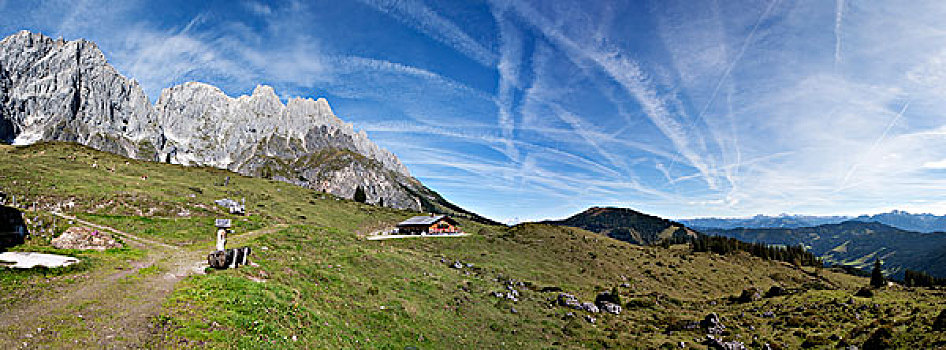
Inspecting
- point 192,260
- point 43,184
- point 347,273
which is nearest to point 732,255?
point 347,273

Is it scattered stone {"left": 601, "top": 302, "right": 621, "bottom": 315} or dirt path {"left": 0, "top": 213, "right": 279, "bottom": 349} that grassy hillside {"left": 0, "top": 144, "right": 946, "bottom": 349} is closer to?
dirt path {"left": 0, "top": 213, "right": 279, "bottom": 349}

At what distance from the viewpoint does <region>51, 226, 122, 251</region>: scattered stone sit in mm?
26656

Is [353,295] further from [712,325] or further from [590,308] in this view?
[712,325]

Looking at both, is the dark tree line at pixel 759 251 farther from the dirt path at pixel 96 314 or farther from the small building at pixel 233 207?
the dirt path at pixel 96 314

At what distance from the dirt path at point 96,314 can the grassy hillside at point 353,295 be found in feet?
0.32

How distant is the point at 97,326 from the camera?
13961mm

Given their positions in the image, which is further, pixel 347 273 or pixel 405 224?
pixel 405 224

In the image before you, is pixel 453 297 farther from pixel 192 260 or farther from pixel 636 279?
pixel 636 279

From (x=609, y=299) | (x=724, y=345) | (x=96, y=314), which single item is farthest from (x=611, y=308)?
(x=96, y=314)

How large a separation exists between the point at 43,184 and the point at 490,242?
2816 inches

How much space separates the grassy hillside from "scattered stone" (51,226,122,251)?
103 centimetres

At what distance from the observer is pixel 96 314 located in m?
15.0

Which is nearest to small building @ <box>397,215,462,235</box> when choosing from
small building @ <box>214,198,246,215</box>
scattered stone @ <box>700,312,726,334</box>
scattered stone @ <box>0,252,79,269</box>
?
small building @ <box>214,198,246,215</box>

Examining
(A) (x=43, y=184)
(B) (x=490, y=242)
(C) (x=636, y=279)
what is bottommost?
(C) (x=636, y=279)
